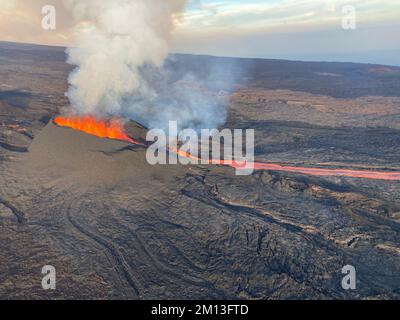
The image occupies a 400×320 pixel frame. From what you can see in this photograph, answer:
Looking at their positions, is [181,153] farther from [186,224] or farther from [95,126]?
[186,224]

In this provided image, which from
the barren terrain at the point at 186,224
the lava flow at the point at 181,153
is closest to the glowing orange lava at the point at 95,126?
the lava flow at the point at 181,153

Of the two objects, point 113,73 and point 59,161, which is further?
point 113,73

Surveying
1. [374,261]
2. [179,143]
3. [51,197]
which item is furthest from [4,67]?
[374,261]

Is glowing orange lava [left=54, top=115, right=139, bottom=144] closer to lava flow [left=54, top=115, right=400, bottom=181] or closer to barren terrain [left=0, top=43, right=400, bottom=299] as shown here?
lava flow [left=54, top=115, right=400, bottom=181]

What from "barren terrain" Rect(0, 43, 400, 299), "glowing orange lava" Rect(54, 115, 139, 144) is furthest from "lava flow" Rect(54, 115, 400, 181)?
"barren terrain" Rect(0, 43, 400, 299)

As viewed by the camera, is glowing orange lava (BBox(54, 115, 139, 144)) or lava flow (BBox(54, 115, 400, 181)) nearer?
lava flow (BBox(54, 115, 400, 181))

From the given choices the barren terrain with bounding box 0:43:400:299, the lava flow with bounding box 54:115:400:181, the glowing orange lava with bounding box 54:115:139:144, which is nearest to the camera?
the barren terrain with bounding box 0:43:400:299
